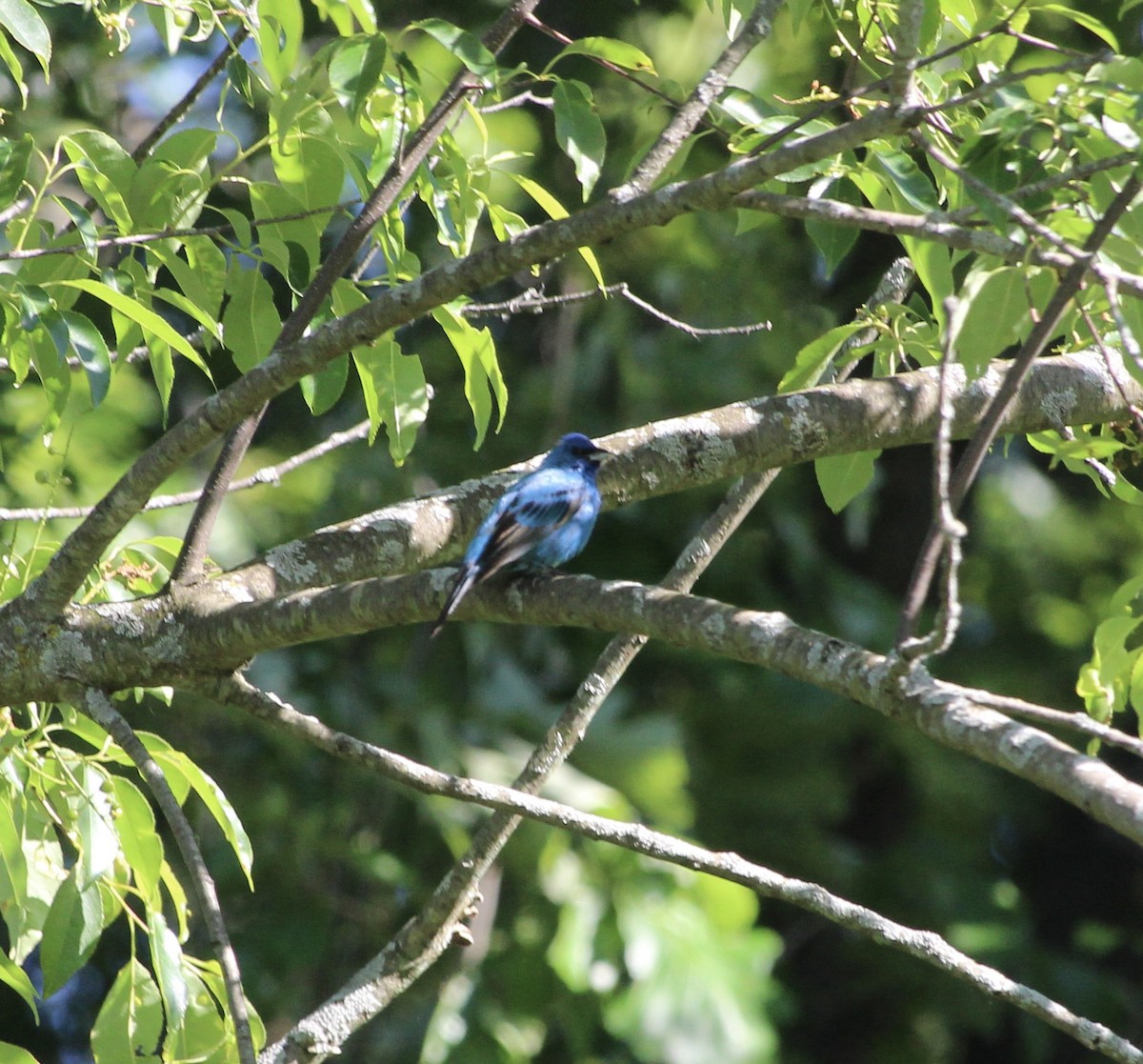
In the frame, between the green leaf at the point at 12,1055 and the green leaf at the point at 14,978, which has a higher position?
the green leaf at the point at 14,978

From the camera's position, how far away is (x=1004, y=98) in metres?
2.16

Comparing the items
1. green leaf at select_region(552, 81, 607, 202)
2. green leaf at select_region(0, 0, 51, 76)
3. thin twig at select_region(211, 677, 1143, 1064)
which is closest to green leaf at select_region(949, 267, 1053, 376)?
green leaf at select_region(552, 81, 607, 202)

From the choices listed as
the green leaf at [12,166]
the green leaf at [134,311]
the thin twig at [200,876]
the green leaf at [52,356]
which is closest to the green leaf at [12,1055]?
the thin twig at [200,876]

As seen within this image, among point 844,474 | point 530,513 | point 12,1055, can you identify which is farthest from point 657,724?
point 12,1055

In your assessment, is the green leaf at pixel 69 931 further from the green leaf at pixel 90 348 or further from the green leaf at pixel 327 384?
the green leaf at pixel 327 384

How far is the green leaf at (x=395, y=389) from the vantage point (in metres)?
3.01

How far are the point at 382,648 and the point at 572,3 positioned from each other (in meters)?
3.67

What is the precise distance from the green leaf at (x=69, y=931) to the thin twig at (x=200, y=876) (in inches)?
13.9

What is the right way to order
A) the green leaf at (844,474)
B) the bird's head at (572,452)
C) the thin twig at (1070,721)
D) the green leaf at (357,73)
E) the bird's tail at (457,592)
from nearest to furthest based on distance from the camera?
the thin twig at (1070,721)
the green leaf at (357,73)
the bird's tail at (457,592)
the green leaf at (844,474)
the bird's head at (572,452)

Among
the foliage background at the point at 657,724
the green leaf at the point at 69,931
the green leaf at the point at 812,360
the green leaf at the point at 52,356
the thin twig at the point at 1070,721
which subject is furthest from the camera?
the foliage background at the point at 657,724

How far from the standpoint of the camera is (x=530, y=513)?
385cm

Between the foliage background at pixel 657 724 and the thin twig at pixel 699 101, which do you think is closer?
the thin twig at pixel 699 101

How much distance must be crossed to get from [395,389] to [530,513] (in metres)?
0.91

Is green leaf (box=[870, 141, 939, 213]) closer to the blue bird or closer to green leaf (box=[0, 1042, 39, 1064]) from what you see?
the blue bird
